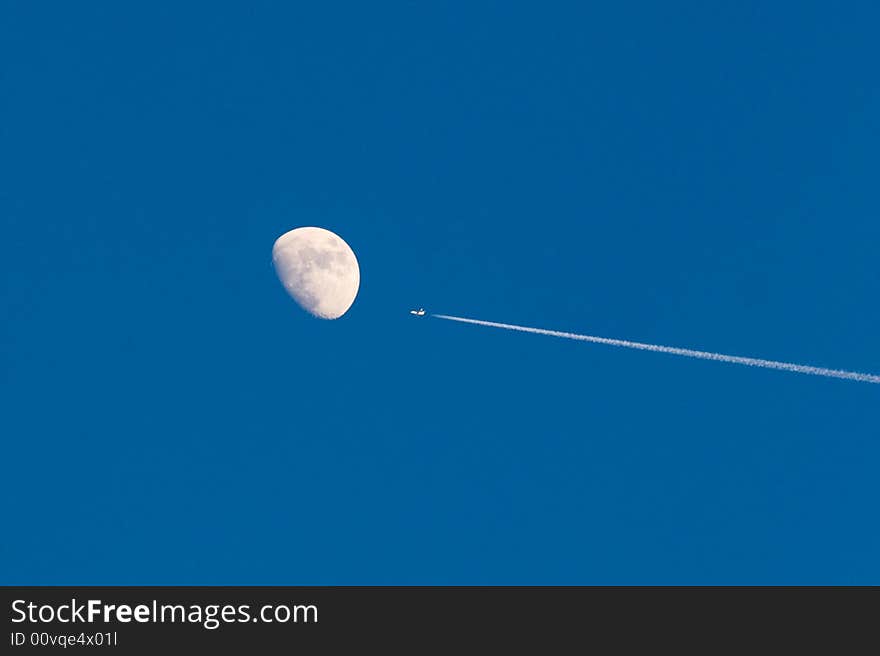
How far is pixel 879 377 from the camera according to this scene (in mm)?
79062

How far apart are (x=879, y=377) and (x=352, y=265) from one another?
226 feet

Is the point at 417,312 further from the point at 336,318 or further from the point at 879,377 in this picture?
the point at 879,377

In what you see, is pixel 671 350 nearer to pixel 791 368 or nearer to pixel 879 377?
pixel 791 368

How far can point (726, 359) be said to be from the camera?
92.0 m

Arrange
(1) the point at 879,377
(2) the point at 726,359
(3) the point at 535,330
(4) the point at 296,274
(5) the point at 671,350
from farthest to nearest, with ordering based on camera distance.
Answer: (4) the point at 296,274 < (3) the point at 535,330 < (5) the point at 671,350 < (2) the point at 726,359 < (1) the point at 879,377

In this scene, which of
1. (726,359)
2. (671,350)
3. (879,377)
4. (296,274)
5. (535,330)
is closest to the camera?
(879,377)
